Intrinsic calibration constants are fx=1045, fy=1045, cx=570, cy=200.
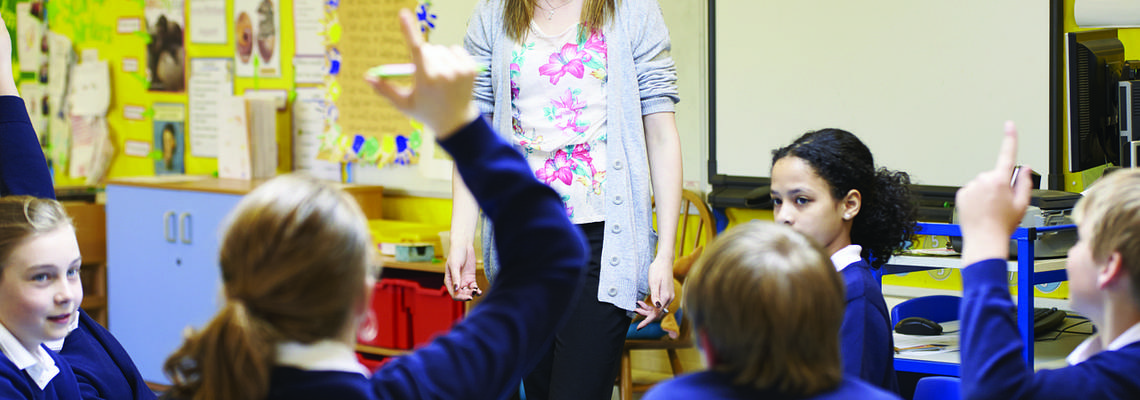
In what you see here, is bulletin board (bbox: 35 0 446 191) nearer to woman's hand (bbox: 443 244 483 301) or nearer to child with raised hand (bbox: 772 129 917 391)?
woman's hand (bbox: 443 244 483 301)

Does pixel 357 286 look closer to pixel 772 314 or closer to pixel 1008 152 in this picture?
pixel 772 314

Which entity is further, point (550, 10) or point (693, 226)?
point (693, 226)

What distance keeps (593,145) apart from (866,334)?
0.56 metres

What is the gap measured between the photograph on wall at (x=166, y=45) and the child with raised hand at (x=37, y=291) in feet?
10.7

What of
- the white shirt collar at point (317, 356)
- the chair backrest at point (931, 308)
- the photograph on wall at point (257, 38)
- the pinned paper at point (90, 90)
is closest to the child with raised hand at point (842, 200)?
the chair backrest at point (931, 308)

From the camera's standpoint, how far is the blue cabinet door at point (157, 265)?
3850 mm

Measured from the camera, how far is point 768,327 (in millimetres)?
832

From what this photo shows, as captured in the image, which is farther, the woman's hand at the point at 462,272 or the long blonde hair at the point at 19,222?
the woman's hand at the point at 462,272

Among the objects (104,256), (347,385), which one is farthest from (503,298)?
(104,256)

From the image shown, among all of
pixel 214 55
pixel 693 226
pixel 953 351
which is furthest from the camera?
pixel 214 55

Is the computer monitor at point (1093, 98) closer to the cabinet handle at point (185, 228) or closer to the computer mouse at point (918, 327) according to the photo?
the computer mouse at point (918, 327)

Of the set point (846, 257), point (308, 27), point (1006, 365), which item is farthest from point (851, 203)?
point (308, 27)

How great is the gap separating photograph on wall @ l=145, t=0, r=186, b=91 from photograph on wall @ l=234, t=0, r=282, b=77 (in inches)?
13.9

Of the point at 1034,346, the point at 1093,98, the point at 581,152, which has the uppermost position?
the point at 1093,98
